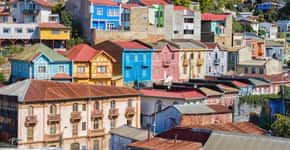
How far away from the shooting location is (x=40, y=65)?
35688 millimetres

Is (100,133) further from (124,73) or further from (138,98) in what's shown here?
(124,73)

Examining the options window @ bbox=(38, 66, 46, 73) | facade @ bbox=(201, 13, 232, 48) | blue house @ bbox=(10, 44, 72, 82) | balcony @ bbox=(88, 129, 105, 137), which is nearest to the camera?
balcony @ bbox=(88, 129, 105, 137)

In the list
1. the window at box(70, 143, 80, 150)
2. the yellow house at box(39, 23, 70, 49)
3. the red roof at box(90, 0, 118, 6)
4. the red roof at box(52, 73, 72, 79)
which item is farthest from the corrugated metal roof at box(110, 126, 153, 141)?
the red roof at box(90, 0, 118, 6)

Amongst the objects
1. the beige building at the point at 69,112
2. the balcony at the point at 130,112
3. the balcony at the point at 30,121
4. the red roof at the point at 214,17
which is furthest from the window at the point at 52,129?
the red roof at the point at 214,17

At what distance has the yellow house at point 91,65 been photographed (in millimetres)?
36938

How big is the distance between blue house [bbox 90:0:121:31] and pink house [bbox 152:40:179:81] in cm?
356

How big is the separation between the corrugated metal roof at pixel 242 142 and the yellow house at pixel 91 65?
14180mm

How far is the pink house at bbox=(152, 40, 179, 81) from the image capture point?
40844 mm

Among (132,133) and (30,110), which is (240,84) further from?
(30,110)

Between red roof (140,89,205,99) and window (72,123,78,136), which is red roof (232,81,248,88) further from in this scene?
window (72,123,78,136)

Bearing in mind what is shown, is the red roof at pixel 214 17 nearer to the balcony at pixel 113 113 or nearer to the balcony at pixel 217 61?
the balcony at pixel 217 61

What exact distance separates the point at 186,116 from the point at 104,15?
14528mm

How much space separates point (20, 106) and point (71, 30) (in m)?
13.0

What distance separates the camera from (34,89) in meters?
31.6
